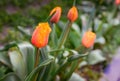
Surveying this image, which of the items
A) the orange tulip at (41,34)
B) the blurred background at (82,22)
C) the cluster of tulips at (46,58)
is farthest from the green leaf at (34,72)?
the blurred background at (82,22)

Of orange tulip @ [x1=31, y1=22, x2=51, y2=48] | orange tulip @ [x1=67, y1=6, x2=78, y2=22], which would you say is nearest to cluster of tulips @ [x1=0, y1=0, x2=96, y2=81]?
orange tulip @ [x1=67, y1=6, x2=78, y2=22]

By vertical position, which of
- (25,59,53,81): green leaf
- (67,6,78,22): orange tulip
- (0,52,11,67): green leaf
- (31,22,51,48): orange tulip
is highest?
(67,6,78,22): orange tulip

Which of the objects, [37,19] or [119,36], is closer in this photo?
[119,36]

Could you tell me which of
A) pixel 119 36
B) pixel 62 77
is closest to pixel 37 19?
pixel 119 36

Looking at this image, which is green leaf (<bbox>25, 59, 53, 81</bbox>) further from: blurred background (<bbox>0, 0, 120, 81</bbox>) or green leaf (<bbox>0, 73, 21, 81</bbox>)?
blurred background (<bbox>0, 0, 120, 81</bbox>)

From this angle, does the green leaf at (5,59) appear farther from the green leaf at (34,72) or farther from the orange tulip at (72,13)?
the orange tulip at (72,13)

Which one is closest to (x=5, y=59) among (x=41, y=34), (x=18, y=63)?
(x=18, y=63)

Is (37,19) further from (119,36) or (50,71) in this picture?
(50,71)
